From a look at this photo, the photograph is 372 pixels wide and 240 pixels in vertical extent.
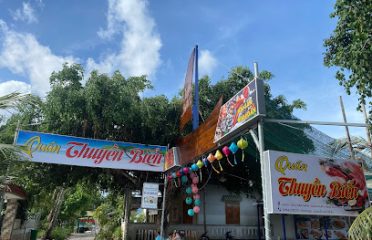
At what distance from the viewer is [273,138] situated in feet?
32.8

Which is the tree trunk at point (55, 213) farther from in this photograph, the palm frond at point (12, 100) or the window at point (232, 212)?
the palm frond at point (12, 100)

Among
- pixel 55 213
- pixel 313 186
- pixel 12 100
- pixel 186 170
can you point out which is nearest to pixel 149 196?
pixel 186 170

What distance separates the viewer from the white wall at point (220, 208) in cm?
1636

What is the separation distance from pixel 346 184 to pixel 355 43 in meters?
4.16

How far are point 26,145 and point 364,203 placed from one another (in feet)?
37.1

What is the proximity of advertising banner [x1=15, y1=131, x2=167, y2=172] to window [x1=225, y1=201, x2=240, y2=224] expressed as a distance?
5447mm

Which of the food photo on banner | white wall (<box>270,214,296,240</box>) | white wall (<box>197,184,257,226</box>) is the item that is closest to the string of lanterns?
the food photo on banner

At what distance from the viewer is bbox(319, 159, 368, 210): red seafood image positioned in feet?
31.0

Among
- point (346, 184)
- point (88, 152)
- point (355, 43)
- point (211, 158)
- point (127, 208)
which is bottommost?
point (127, 208)

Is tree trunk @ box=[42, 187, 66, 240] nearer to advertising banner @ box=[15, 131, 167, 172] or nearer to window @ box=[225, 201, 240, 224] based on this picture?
advertising banner @ box=[15, 131, 167, 172]

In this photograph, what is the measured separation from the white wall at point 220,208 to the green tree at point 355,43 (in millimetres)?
8741

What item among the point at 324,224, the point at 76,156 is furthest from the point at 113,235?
the point at 324,224

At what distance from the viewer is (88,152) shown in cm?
1242

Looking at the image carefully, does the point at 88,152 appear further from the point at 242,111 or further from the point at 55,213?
the point at 55,213
